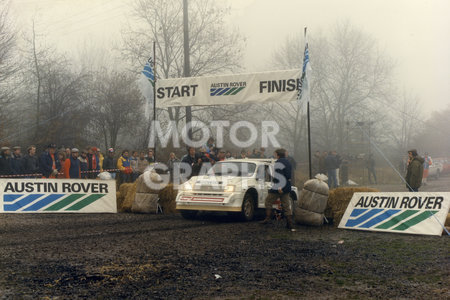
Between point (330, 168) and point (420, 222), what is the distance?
44.1 ft

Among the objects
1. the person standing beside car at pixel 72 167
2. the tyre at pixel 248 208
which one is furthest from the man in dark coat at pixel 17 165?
the tyre at pixel 248 208

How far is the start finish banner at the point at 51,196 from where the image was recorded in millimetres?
13562

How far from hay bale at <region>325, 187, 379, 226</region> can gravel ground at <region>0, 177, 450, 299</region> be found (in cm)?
41

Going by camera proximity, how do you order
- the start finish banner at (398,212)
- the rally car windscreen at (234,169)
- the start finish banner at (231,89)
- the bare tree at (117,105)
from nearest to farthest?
the start finish banner at (398,212) < the rally car windscreen at (234,169) < the start finish banner at (231,89) < the bare tree at (117,105)

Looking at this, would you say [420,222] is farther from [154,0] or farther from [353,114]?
[353,114]

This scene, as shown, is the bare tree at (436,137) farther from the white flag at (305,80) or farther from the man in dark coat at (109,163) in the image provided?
the white flag at (305,80)

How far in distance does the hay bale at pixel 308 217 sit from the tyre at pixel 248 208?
133 cm

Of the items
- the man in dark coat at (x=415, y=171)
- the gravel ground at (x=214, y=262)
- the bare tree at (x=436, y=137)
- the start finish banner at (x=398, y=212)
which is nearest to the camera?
the gravel ground at (x=214, y=262)

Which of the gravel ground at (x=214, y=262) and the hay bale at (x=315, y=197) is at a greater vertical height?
the hay bale at (x=315, y=197)

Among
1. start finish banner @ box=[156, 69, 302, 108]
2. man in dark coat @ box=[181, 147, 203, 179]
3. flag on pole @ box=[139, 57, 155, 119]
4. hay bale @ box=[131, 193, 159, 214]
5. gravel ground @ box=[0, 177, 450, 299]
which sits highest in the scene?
flag on pole @ box=[139, 57, 155, 119]

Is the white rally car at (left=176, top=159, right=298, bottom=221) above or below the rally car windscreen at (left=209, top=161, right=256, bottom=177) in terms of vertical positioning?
below

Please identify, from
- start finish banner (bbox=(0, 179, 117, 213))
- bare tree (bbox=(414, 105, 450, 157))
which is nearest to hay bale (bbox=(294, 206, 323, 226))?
start finish banner (bbox=(0, 179, 117, 213))

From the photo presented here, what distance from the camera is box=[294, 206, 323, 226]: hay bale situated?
39.1 feet

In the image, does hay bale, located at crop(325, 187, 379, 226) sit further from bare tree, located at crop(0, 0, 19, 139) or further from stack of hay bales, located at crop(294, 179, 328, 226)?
bare tree, located at crop(0, 0, 19, 139)
